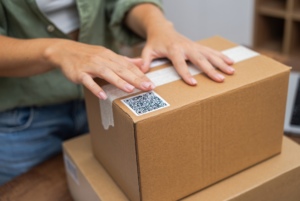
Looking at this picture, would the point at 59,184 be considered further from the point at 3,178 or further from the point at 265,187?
the point at 265,187

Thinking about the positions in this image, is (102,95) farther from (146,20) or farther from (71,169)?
(146,20)

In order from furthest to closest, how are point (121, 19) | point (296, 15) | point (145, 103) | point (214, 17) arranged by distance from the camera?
point (214, 17)
point (296, 15)
point (121, 19)
point (145, 103)

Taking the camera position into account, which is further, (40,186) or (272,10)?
(272,10)

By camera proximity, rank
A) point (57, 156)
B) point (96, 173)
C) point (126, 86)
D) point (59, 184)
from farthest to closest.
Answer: point (57, 156), point (59, 184), point (96, 173), point (126, 86)

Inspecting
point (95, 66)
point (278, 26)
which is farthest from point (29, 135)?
point (278, 26)

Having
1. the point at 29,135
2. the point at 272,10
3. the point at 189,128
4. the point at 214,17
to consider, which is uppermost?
the point at 189,128

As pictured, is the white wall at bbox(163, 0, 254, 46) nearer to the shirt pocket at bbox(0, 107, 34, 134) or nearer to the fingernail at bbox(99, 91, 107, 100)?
the shirt pocket at bbox(0, 107, 34, 134)

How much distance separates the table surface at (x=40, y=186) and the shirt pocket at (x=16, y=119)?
0.11 meters

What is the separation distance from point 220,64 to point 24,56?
406 mm

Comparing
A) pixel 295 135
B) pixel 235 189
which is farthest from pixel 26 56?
pixel 295 135

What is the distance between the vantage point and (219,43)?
930 mm

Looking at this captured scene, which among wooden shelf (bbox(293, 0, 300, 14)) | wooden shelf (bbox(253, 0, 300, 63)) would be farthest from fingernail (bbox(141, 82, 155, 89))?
wooden shelf (bbox(293, 0, 300, 14))

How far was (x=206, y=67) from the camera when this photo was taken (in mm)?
783

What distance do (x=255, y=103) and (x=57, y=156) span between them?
560mm
